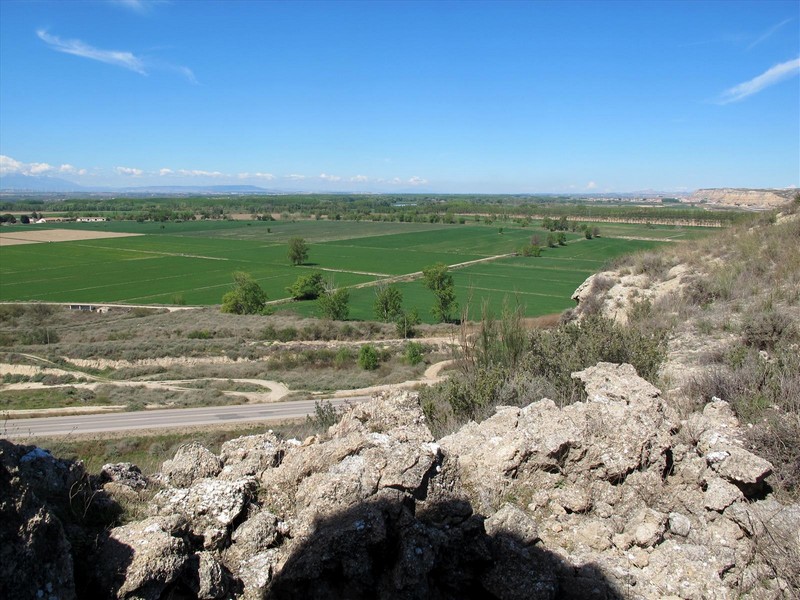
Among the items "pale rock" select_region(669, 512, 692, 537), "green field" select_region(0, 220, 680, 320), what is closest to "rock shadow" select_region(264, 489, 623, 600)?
"pale rock" select_region(669, 512, 692, 537)

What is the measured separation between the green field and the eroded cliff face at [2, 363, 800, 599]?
36.5 m

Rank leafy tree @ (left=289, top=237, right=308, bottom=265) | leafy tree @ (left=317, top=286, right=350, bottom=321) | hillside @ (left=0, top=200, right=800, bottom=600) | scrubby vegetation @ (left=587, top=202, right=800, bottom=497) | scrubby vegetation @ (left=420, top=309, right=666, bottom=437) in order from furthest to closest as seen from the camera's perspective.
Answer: leafy tree @ (left=289, top=237, right=308, bottom=265) < leafy tree @ (left=317, top=286, right=350, bottom=321) < scrubby vegetation @ (left=420, top=309, right=666, bottom=437) < scrubby vegetation @ (left=587, top=202, right=800, bottom=497) < hillside @ (left=0, top=200, right=800, bottom=600)

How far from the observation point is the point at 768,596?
478 centimetres

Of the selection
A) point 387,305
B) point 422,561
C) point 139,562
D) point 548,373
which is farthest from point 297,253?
point 422,561

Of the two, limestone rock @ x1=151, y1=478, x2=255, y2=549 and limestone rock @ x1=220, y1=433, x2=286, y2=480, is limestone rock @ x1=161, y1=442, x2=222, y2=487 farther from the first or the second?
limestone rock @ x1=151, y1=478, x2=255, y2=549

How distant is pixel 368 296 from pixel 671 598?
227 feet

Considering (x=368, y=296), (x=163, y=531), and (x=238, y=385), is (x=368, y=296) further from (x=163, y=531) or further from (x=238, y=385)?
(x=163, y=531)

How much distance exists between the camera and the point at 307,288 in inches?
2874

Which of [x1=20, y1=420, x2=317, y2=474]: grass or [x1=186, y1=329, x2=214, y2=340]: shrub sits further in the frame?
[x1=186, y1=329, x2=214, y2=340]: shrub

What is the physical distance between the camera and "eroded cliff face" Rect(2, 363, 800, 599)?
448cm

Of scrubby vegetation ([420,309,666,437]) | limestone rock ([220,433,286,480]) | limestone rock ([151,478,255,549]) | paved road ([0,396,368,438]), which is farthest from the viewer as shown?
paved road ([0,396,368,438])

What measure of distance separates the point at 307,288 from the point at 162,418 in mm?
46440

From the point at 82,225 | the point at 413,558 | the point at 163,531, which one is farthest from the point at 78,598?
the point at 82,225

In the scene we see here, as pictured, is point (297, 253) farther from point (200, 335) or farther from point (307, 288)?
point (200, 335)
